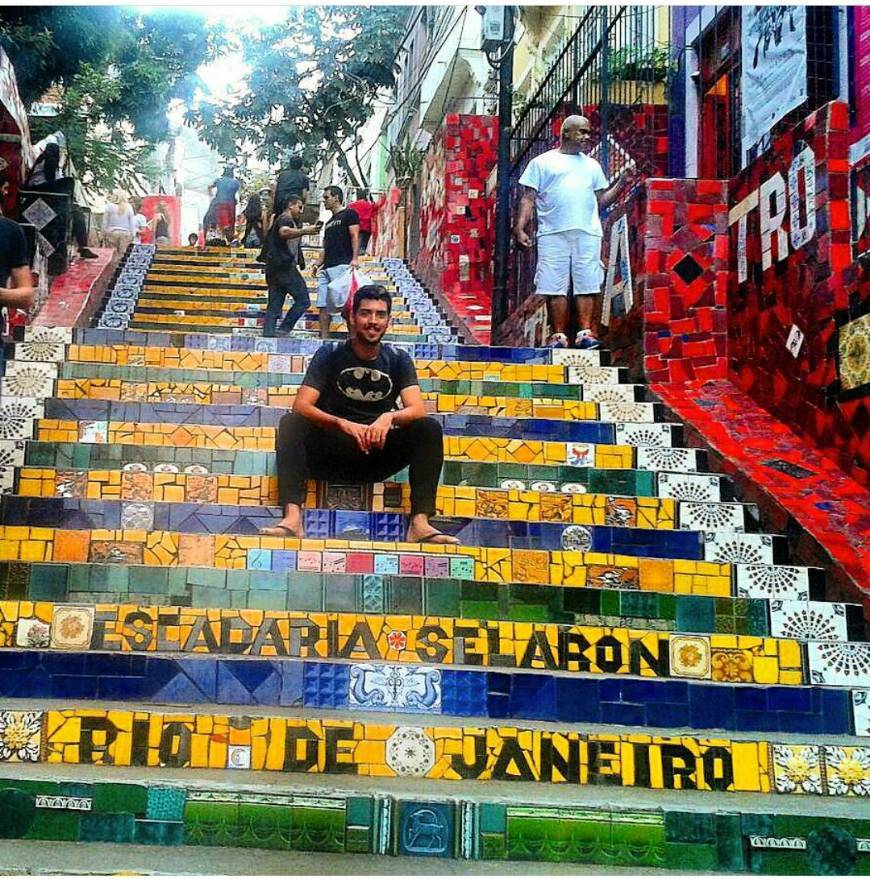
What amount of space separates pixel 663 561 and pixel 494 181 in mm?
8391

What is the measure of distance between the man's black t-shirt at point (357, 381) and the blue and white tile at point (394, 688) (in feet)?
5.59

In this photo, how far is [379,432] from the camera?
5078mm

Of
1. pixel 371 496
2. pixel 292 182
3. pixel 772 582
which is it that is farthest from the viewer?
pixel 292 182

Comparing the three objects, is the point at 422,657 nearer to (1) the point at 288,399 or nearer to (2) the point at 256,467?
(2) the point at 256,467

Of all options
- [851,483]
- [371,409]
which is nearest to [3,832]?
[371,409]

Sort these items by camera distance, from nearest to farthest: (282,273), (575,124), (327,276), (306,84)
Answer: (575,124)
(282,273)
(327,276)
(306,84)

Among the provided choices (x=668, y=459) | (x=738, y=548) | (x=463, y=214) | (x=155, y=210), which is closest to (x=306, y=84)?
(x=155, y=210)

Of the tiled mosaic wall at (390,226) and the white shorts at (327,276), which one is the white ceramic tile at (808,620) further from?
the tiled mosaic wall at (390,226)

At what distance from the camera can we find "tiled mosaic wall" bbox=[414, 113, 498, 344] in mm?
12438

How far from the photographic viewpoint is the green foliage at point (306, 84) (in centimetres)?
2180

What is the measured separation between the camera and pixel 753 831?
322cm

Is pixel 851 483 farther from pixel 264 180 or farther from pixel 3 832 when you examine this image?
pixel 264 180

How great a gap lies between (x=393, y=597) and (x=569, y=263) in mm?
3984

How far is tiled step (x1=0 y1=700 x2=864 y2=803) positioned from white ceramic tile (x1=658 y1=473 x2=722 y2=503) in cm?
209
